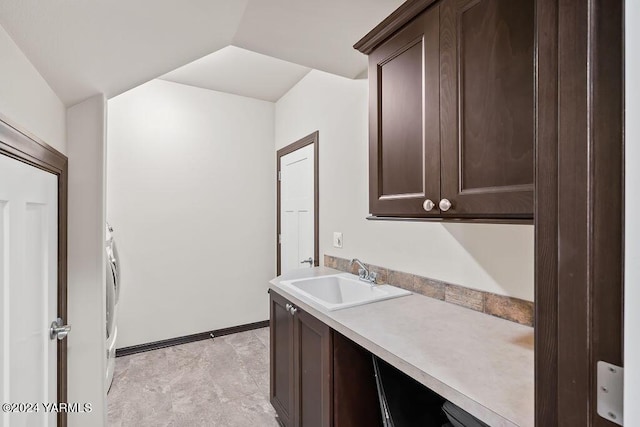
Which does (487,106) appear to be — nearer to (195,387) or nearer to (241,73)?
(241,73)

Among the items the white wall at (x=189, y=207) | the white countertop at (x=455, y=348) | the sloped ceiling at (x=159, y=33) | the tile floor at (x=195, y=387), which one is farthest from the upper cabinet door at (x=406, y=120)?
the white wall at (x=189, y=207)

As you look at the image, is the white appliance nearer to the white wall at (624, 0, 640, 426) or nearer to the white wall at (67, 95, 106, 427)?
the white wall at (67, 95, 106, 427)

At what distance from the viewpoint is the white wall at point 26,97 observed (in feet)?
2.86

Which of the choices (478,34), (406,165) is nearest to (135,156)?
(406,165)

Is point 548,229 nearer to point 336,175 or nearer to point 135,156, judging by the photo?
point 336,175

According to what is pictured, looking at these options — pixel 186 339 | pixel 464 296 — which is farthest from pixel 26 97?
pixel 186 339

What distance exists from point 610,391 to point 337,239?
2127mm

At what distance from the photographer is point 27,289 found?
3.56 ft

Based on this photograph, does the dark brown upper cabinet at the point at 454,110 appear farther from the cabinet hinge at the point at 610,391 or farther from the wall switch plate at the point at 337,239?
the wall switch plate at the point at 337,239

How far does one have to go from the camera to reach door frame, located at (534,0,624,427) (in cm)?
40

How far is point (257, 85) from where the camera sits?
3.27m

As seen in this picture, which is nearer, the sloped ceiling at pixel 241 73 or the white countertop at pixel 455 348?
the white countertop at pixel 455 348

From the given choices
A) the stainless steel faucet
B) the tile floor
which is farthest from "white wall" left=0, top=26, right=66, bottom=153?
the tile floor

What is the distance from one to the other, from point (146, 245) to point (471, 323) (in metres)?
2.89
